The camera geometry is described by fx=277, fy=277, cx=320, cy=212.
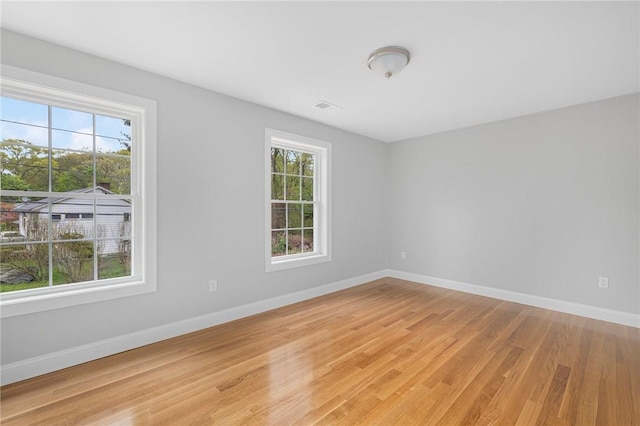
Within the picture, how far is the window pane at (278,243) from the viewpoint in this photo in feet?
12.1

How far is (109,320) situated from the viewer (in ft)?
7.82

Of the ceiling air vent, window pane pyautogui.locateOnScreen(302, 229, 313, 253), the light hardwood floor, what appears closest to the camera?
the light hardwood floor

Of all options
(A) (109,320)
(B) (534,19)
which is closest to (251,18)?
(B) (534,19)

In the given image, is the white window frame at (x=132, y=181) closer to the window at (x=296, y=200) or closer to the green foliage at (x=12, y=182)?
the green foliage at (x=12, y=182)

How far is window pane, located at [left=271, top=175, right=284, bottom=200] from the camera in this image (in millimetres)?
3723

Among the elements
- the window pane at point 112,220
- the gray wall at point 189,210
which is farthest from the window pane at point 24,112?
the window pane at point 112,220

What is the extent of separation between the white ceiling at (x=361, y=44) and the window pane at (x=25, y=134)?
2.24 feet

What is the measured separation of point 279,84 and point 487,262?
12.3 ft

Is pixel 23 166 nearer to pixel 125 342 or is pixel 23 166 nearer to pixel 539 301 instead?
pixel 125 342

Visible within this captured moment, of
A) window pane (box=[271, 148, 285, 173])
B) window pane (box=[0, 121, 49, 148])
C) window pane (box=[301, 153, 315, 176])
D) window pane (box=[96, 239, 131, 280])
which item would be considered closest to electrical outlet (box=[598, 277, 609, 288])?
window pane (box=[301, 153, 315, 176])

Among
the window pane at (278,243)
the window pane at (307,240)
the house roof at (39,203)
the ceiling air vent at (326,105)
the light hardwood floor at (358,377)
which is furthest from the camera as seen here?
the window pane at (307,240)

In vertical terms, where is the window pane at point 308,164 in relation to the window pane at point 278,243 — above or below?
above

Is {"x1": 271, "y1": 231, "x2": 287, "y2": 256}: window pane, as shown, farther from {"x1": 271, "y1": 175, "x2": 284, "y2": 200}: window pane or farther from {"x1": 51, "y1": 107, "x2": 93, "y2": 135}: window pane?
{"x1": 51, "y1": 107, "x2": 93, "y2": 135}: window pane

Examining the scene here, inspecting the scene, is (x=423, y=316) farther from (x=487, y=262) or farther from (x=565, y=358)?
(x=487, y=262)
